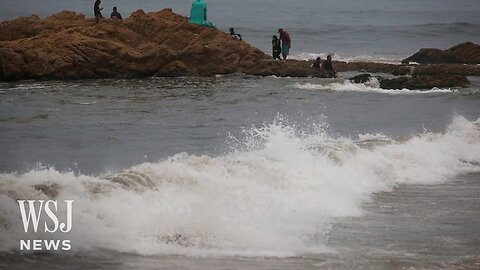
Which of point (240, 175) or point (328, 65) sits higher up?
point (328, 65)

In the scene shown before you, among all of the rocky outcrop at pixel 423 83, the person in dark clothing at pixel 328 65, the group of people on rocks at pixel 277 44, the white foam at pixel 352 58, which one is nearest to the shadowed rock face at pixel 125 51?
the group of people on rocks at pixel 277 44

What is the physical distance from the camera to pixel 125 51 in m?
32.2

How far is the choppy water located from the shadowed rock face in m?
3.93

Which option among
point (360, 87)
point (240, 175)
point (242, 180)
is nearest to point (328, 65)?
point (360, 87)

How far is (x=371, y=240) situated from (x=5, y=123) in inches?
496

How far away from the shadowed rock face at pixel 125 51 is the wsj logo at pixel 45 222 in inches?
801

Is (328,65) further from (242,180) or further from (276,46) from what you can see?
(242,180)

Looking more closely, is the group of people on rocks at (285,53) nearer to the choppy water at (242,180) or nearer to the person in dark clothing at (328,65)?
the person in dark clothing at (328,65)

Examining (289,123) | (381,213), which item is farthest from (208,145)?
(381,213)

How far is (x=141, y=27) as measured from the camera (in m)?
35.0

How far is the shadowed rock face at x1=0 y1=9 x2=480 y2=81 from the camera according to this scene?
101 ft

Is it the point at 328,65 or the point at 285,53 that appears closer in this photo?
the point at 328,65

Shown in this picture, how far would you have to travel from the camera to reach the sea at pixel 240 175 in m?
10.1

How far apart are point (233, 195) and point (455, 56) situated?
31237 mm
